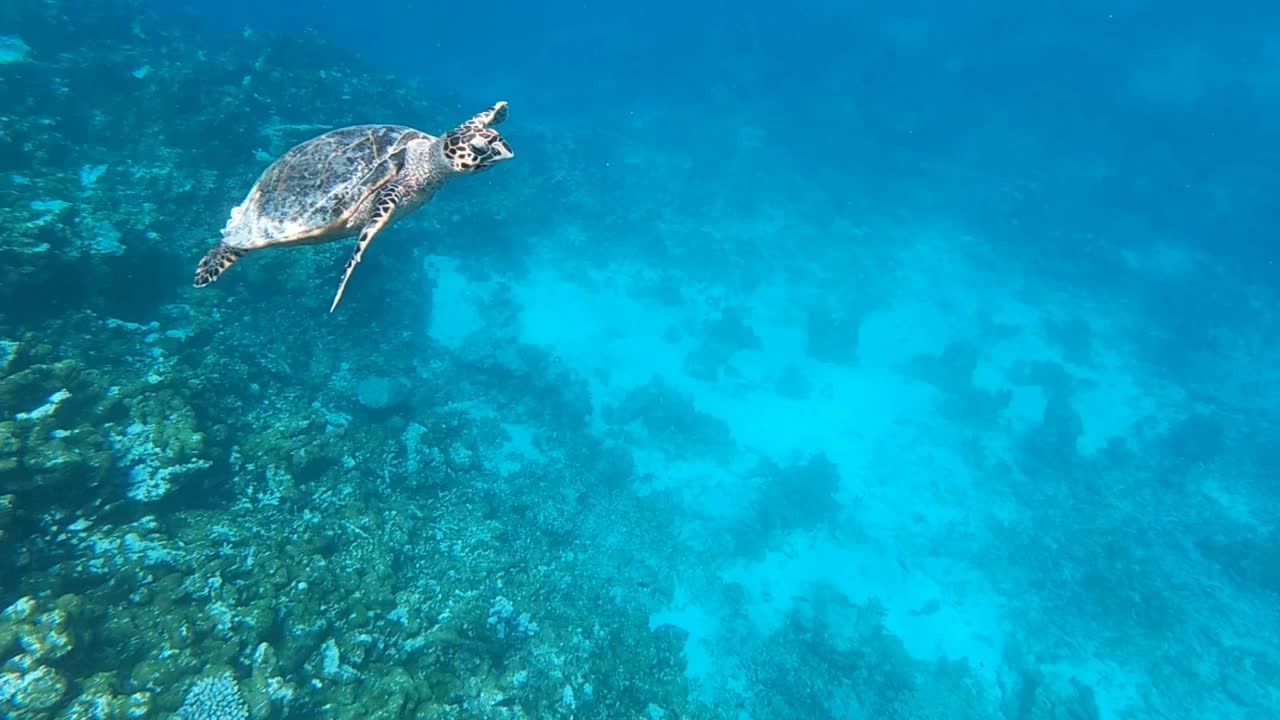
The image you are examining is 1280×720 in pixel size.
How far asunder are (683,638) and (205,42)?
2723cm

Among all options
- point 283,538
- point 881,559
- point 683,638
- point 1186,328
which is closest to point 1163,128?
point 1186,328

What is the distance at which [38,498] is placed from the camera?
5465 millimetres

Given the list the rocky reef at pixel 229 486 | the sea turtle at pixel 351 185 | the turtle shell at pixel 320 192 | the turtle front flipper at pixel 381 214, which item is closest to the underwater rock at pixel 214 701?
the rocky reef at pixel 229 486

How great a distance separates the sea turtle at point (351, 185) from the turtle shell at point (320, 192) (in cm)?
1

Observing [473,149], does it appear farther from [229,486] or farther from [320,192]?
[229,486]

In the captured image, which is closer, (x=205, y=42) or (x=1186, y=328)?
(x=205, y=42)

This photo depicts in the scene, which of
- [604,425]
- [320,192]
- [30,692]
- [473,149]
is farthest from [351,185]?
[604,425]

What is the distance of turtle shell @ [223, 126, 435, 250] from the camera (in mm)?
6125

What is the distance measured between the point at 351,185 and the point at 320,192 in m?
0.35

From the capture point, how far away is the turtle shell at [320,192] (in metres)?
6.12

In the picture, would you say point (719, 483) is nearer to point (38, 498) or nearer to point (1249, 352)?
point (38, 498)

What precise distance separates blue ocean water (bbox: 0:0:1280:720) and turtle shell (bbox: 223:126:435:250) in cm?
291

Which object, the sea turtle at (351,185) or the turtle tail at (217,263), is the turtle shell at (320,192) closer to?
the sea turtle at (351,185)

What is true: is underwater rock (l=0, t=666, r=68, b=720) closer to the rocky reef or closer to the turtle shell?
the rocky reef
